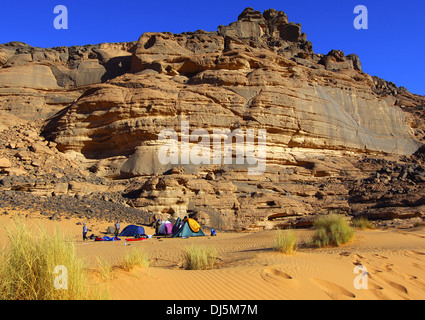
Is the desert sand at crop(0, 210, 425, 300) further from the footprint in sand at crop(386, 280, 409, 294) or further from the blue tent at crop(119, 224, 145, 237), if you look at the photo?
the blue tent at crop(119, 224, 145, 237)

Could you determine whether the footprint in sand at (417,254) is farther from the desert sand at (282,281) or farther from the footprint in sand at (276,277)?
the footprint in sand at (276,277)

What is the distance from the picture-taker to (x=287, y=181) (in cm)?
2561

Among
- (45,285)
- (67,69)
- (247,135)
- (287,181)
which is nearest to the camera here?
(45,285)

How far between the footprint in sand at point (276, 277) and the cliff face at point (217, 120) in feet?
47.5

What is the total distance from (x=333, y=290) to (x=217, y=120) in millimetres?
23470

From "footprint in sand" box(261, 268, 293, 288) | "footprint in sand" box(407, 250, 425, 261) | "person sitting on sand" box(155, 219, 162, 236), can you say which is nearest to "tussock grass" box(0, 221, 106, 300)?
"footprint in sand" box(261, 268, 293, 288)

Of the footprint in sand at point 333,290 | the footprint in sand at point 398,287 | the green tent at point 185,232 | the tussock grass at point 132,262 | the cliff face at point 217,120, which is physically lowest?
the green tent at point 185,232

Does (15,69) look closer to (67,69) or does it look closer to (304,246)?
(67,69)

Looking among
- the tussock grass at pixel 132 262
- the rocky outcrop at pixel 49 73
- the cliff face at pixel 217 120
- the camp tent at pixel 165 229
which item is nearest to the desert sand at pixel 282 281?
the tussock grass at pixel 132 262

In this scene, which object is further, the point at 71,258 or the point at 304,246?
the point at 304,246

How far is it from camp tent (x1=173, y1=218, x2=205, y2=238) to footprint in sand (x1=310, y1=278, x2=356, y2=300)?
11199mm

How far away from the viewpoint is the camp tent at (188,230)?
622 inches

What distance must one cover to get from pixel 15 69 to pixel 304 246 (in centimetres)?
4002
